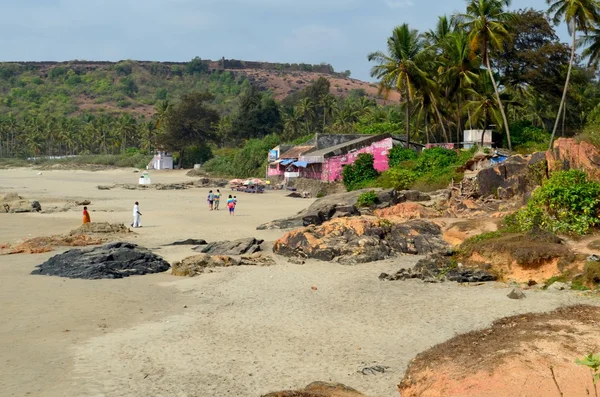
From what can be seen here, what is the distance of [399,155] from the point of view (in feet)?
130

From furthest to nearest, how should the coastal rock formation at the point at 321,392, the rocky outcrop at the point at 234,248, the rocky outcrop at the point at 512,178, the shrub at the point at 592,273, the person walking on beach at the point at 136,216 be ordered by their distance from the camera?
the person walking on beach at the point at 136,216
the rocky outcrop at the point at 512,178
the rocky outcrop at the point at 234,248
the shrub at the point at 592,273
the coastal rock formation at the point at 321,392

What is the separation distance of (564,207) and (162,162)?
224 feet

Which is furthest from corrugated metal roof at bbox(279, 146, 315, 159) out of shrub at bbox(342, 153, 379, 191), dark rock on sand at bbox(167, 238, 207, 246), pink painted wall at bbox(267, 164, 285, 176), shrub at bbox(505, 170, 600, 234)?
shrub at bbox(505, 170, 600, 234)

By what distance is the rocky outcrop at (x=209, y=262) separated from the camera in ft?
52.7

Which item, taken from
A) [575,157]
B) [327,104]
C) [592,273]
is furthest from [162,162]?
[592,273]

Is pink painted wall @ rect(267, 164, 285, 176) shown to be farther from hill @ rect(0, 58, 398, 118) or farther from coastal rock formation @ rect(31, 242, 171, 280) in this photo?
hill @ rect(0, 58, 398, 118)

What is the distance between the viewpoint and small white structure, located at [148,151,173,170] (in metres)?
79.8

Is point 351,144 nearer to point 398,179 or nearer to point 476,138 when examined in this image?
point 398,179

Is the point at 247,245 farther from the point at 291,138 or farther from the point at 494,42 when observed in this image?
the point at 291,138

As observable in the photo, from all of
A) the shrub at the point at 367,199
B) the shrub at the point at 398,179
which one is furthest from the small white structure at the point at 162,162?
the shrub at the point at 367,199

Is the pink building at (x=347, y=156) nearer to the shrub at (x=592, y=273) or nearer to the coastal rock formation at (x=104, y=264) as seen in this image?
the coastal rock formation at (x=104, y=264)

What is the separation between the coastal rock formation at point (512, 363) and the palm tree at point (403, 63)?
30987mm

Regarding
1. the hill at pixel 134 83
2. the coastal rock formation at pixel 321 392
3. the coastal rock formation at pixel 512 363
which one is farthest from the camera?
the hill at pixel 134 83

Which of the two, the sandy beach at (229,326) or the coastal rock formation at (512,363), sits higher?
the coastal rock formation at (512,363)
